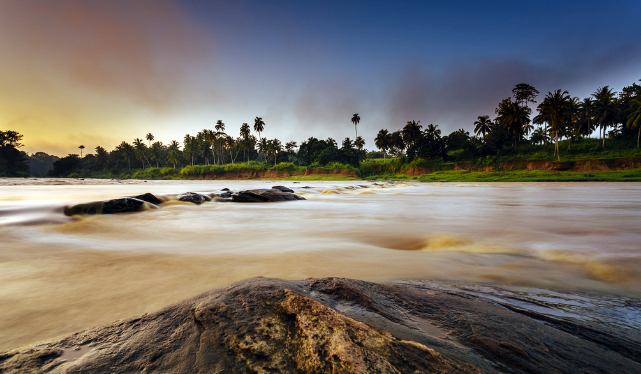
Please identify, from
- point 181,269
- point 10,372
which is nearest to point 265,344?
point 10,372

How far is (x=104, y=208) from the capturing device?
5.71 meters

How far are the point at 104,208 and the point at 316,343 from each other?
666cm

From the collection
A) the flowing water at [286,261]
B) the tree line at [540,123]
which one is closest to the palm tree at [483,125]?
the tree line at [540,123]

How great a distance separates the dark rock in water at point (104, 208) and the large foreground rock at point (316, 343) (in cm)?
578

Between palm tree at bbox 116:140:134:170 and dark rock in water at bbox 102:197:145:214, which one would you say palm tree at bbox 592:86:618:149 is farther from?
palm tree at bbox 116:140:134:170

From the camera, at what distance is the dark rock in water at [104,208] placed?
218 inches

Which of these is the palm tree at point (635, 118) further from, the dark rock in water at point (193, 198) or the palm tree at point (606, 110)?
the dark rock in water at point (193, 198)

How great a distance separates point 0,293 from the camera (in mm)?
1748

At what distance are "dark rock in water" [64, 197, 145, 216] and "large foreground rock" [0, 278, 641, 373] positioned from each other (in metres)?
5.78

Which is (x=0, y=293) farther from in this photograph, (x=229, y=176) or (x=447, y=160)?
(x=229, y=176)

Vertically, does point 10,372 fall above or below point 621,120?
below

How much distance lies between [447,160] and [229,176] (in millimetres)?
48528

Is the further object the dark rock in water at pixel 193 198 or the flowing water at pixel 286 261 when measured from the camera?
the dark rock in water at pixel 193 198

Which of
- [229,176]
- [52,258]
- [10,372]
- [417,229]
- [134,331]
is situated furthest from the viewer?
[229,176]
